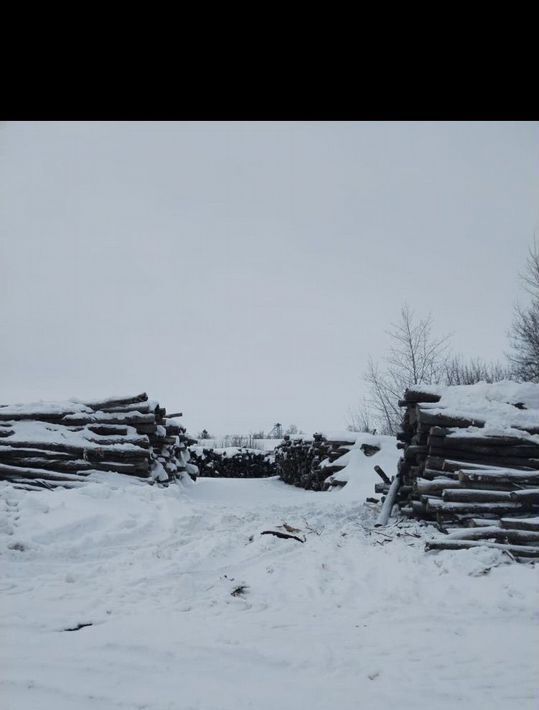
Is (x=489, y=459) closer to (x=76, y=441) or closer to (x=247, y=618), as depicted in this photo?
(x=247, y=618)

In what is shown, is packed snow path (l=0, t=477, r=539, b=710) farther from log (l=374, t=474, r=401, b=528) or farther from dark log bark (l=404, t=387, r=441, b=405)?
Answer: dark log bark (l=404, t=387, r=441, b=405)

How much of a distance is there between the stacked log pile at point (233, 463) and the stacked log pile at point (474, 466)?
51.9 feet

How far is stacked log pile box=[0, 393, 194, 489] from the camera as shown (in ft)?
34.0

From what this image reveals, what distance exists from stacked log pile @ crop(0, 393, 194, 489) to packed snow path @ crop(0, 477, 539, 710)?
273 centimetres

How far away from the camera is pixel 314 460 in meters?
17.7

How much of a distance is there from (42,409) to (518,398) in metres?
10.3

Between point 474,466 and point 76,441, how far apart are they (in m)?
8.16

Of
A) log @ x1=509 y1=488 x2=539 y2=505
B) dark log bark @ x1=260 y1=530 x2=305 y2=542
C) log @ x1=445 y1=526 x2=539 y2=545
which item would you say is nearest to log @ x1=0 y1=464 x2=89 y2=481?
dark log bark @ x1=260 y1=530 x2=305 y2=542

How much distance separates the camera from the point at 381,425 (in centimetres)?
3111

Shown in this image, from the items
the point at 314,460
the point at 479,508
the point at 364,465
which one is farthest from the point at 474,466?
the point at 314,460

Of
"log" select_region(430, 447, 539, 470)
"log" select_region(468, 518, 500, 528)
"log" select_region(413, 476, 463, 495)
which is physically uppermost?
"log" select_region(430, 447, 539, 470)

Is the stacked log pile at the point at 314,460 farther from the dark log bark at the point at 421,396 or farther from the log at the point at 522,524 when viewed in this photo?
the log at the point at 522,524

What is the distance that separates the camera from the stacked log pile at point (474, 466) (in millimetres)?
6395

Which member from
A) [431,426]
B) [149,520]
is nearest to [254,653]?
[149,520]
